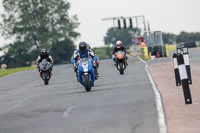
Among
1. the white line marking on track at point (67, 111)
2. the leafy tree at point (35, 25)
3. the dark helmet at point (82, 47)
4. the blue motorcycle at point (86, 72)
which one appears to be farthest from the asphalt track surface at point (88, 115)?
the leafy tree at point (35, 25)

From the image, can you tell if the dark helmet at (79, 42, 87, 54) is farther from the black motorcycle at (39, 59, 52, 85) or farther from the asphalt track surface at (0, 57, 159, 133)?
the black motorcycle at (39, 59, 52, 85)

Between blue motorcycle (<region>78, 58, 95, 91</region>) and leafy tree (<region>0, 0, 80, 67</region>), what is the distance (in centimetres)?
6958

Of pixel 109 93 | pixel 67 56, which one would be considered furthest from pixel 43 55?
pixel 67 56

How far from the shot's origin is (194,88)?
1484cm

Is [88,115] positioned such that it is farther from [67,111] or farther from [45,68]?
[45,68]

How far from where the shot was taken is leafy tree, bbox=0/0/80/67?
88.9 m

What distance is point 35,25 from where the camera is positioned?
90.1m

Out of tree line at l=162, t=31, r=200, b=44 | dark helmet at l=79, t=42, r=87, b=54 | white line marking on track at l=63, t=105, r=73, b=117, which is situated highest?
dark helmet at l=79, t=42, r=87, b=54

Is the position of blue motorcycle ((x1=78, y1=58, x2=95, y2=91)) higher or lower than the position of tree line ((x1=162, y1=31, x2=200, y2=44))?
higher

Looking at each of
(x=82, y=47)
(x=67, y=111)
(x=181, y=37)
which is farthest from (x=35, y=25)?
(x=181, y=37)

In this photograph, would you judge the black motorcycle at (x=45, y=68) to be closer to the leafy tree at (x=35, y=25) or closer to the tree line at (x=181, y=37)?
the leafy tree at (x=35, y=25)

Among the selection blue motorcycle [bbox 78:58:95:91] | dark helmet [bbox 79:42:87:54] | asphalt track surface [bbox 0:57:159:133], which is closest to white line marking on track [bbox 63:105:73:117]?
asphalt track surface [bbox 0:57:159:133]

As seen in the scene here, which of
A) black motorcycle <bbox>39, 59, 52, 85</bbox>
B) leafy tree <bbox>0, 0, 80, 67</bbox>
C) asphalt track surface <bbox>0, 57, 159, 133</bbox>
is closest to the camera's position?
asphalt track surface <bbox>0, 57, 159, 133</bbox>

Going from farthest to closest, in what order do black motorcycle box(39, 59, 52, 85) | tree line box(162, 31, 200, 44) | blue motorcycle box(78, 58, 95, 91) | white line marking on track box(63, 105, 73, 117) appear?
tree line box(162, 31, 200, 44)
black motorcycle box(39, 59, 52, 85)
blue motorcycle box(78, 58, 95, 91)
white line marking on track box(63, 105, 73, 117)
